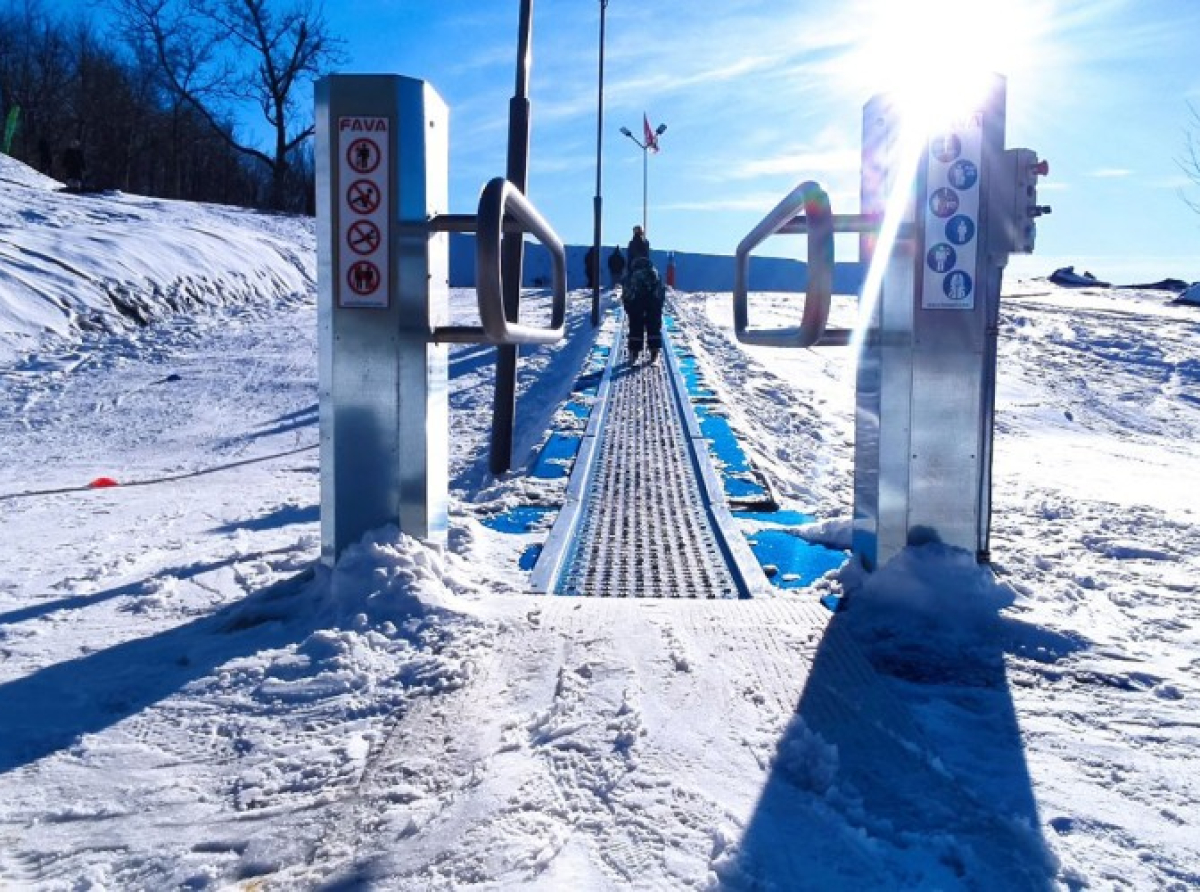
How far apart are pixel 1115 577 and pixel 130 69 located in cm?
5039

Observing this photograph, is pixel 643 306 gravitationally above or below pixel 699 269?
below

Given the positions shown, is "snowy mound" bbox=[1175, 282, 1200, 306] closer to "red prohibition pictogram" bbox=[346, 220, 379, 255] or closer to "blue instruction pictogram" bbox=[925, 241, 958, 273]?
"blue instruction pictogram" bbox=[925, 241, 958, 273]

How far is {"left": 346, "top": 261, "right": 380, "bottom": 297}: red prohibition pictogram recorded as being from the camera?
3.53 metres

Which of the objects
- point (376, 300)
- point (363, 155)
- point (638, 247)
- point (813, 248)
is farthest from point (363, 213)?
point (638, 247)

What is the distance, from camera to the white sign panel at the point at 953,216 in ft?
11.7

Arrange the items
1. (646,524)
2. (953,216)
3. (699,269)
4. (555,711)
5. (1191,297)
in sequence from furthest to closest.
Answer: (699,269), (1191,297), (646,524), (953,216), (555,711)

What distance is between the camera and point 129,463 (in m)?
7.28

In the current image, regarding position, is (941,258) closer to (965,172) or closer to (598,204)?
(965,172)

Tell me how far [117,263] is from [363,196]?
12522 millimetres

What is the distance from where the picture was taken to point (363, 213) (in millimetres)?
3500

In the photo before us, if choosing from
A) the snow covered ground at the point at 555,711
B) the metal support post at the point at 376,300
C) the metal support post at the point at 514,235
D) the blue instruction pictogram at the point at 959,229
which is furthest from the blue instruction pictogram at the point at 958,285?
the metal support post at the point at 514,235

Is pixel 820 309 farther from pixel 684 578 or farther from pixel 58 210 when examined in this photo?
pixel 58 210

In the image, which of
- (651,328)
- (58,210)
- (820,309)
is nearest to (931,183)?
(820,309)

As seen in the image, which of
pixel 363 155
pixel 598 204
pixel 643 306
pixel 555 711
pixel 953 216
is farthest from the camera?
pixel 598 204
